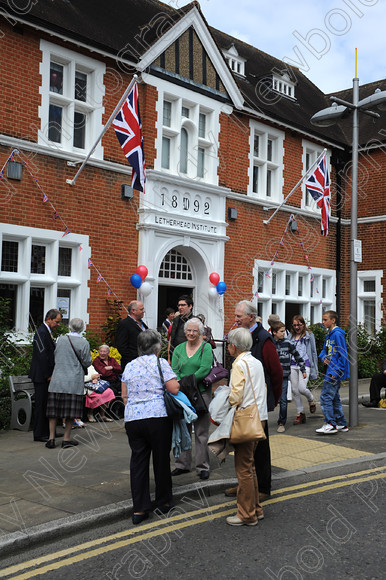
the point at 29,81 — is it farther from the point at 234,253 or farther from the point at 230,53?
the point at 230,53

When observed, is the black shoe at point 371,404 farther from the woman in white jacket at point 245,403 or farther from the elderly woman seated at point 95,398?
the woman in white jacket at point 245,403

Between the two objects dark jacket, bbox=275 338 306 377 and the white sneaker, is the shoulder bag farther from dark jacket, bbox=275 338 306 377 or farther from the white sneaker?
dark jacket, bbox=275 338 306 377

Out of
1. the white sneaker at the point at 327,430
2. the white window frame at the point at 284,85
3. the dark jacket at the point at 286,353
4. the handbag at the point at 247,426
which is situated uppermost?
the white window frame at the point at 284,85

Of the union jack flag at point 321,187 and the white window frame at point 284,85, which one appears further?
the white window frame at point 284,85

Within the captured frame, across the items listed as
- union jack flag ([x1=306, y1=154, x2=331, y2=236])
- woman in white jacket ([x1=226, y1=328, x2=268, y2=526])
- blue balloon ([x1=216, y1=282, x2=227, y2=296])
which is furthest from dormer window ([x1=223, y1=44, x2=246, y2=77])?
woman in white jacket ([x1=226, y1=328, x2=268, y2=526])

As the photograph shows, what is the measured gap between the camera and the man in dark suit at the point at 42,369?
8.39 metres

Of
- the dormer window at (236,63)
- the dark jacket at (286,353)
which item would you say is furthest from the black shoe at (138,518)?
the dormer window at (236,63)

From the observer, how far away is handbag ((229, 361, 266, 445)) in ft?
16.6

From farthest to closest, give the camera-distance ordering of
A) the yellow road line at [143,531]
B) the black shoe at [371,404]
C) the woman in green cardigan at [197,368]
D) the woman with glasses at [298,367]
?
1. the black shoe at [371,404]
2. the woman with glasses at [298,367]
3. the woman in green cardigan at [197,368]
4. the yellow road line at [143,531]

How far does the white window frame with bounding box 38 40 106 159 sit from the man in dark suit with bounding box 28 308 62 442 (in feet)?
15.4

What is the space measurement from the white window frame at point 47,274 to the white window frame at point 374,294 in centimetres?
1072

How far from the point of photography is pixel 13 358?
10383mm

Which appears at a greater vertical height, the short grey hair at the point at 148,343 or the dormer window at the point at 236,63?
the dormer window at the point at 236,63

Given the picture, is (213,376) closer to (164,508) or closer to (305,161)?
(164,508)
